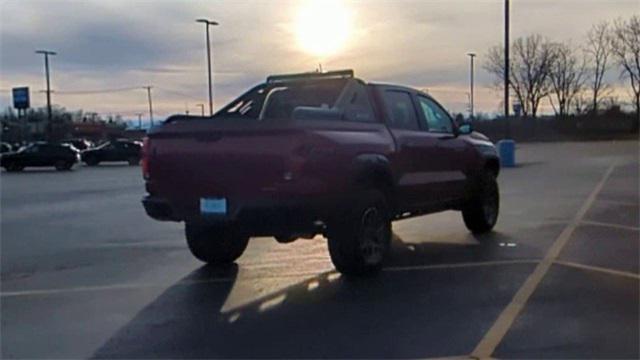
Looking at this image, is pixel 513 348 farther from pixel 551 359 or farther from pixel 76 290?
pixel 76 290

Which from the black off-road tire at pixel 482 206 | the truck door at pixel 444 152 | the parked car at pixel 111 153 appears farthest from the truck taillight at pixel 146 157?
the parked car at pixel 111 153

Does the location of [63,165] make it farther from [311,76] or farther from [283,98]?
[311,76]

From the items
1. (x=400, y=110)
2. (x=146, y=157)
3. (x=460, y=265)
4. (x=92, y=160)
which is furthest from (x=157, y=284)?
(x=92, y=160)

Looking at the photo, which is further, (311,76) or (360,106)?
(311,76)

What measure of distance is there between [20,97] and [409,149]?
6804 cm

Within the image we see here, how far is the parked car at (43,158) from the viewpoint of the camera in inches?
1770

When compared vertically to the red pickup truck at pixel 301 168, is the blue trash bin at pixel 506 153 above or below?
below

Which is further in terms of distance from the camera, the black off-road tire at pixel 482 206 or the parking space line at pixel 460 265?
the black off-road tire at pixel 482 206

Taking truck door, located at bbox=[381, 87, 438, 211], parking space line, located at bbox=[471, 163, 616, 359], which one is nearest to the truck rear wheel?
truck door, located at bbox=[381, 87, 438, 211]

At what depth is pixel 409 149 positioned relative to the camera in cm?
1009

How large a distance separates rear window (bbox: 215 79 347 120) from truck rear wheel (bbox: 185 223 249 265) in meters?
1.33

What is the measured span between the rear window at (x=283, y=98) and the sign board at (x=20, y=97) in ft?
218

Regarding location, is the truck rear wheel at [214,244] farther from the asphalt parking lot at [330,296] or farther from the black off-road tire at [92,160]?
the black off-road tire at [92,160]

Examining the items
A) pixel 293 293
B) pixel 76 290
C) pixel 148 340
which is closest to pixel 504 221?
pixel 293 293
